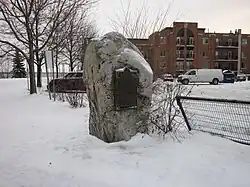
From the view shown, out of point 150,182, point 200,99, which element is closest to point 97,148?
point 150,182

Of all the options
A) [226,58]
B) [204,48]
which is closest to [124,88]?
[204,48]

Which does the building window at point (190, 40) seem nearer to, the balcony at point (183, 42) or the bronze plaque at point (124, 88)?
the balcony at point (183, 42)

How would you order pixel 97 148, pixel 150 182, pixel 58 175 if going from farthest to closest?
pixel 97 148, pixel 58 175, pixel 150 182

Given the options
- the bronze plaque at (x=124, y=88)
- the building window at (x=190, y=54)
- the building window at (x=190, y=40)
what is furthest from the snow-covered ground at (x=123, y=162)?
the building window at (x=190, y=40)

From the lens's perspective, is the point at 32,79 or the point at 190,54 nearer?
the point at 32,79

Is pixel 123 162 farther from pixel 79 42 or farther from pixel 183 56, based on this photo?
pixel 183 56

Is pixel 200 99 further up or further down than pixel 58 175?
further up

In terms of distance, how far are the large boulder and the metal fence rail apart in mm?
735

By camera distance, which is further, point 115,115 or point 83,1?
point 83,1

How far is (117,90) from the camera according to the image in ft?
16.0

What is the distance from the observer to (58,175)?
3.82 m

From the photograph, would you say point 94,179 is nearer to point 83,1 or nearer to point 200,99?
point 200,99

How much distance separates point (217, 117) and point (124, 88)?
1826mm

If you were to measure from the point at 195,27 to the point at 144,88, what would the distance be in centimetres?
4998
